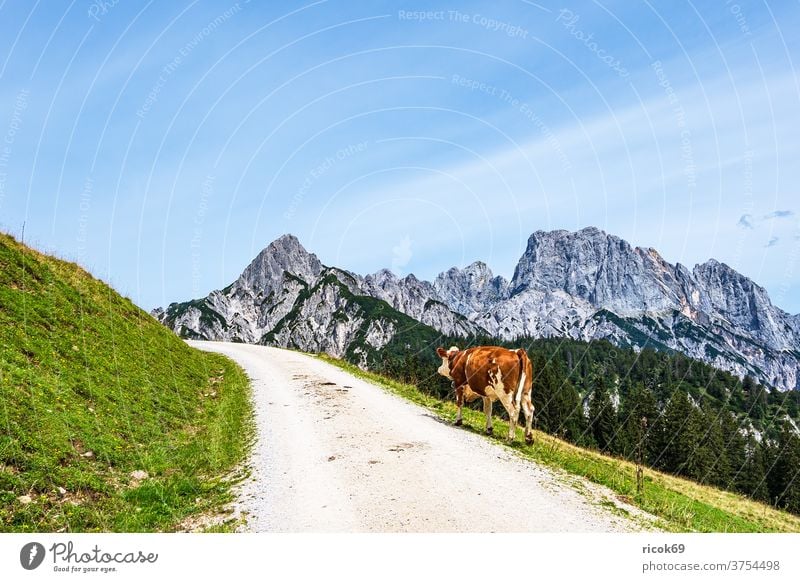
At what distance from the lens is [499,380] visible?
1538 centimetres

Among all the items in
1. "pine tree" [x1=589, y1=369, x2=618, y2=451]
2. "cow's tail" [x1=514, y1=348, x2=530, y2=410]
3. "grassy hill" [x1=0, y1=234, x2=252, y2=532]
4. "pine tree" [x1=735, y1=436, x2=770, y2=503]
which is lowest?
"pine tree" [x1=735, y1=436, x2=770, y2=503]

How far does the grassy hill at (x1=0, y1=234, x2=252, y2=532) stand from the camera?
9055 mm

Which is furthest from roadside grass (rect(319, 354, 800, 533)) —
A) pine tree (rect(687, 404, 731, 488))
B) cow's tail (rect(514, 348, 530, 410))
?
pine tree (rect(687, 404, 731, 488))

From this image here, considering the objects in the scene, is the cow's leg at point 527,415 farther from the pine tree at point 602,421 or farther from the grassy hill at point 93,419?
the pine tree at point 602,421

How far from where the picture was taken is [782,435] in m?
94.1

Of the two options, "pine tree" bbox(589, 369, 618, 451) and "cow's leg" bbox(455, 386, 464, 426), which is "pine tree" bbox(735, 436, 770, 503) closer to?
"pine tree" bbox(589, 369, 618, 451)

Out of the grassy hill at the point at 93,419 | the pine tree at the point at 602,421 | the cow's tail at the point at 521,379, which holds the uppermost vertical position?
the cow's tail at the point at 521,379

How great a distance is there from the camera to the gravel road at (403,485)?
322 inches

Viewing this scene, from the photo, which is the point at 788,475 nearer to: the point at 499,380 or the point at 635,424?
the point at 635,424

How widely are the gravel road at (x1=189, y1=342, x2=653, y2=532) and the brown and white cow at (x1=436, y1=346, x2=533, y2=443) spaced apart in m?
1.28

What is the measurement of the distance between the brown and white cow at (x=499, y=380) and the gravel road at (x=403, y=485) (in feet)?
4.21

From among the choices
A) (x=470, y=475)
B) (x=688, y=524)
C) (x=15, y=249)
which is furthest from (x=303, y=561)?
(x=15, y=249)

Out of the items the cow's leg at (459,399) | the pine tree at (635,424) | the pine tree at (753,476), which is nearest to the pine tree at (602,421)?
the pine tree at (635,424)

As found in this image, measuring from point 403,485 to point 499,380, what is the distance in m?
6.55
